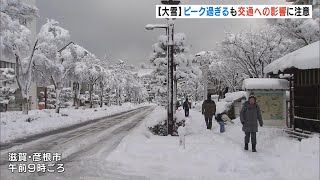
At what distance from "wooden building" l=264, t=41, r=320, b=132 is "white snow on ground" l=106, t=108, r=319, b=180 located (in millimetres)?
2028

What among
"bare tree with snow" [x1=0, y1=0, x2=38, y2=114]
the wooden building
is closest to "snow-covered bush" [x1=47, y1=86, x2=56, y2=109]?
"bare tree with snow" [x1=0, y1=0, x2=38, y2=114]

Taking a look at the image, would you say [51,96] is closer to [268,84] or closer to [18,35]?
[18,35]

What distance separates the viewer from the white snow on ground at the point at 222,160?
7.86 m

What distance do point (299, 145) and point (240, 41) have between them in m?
21.8

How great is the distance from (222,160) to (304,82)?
5.64 metres

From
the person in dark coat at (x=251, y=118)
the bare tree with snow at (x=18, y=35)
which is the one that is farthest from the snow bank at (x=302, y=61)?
the bare tree with snow at (x=18, y=35)

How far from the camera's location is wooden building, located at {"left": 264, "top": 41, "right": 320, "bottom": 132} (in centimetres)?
1165

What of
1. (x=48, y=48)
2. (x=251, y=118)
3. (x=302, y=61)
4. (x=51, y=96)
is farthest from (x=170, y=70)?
(x=51, y=96)

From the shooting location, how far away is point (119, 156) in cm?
1037

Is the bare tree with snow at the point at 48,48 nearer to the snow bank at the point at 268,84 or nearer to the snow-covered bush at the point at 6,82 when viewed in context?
the snow-covered bush at the point at 6,82

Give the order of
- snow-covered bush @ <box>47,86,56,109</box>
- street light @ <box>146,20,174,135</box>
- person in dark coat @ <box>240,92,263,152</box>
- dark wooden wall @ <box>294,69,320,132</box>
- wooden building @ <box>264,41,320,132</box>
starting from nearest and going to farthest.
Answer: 1. person in dark coat @ <box>240,92,263,152</box>
2. wooden building @ <box>264,41,320,132</box>
3. dark wooden wall @ <box>294,69,320,132</box>
4. street light @ <box>146,20,174,135</box>
5. snow-covered bush @ <box>47,86,56,109</box>

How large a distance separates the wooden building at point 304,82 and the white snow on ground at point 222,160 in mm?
2028

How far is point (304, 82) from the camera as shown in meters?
13.1

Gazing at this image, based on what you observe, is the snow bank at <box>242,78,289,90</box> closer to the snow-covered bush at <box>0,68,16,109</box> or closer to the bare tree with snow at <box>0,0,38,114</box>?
the bare tree with snow at <box>0,0,38,114</box>
